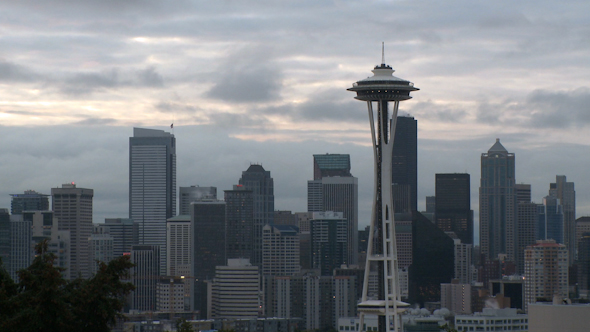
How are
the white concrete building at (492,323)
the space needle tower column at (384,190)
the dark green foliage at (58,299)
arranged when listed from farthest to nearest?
the white concrete building at (492,323)
the space needle tower column at (384,190)
the dark green foliage at (58,299)

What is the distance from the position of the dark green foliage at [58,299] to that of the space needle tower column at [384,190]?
71426 millimetres

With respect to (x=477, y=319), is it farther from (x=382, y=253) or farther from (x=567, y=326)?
(x=567, y=326)

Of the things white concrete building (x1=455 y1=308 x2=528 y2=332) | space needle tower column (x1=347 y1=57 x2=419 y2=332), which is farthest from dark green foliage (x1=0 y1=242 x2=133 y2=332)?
white concrete building (x1=455 y1=308 x2=528 y2=332)

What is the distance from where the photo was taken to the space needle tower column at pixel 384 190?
118875 mm

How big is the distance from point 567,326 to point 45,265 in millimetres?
44352

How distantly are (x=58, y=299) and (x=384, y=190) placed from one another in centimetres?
7812

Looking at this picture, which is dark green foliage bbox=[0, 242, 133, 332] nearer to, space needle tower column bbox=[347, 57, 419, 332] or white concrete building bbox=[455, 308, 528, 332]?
space needle tower column bbox=[347, 57, 419, 332]

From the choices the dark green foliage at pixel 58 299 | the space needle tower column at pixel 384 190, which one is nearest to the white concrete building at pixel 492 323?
the space needle tower column at pixel 384 190

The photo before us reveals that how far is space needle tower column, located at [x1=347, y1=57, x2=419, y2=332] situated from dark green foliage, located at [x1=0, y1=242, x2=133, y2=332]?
71.4m

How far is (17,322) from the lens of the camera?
142 feet

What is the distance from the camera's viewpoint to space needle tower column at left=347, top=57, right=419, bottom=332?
118875 mm

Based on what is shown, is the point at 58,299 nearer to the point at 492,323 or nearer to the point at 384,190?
the point at 384,190

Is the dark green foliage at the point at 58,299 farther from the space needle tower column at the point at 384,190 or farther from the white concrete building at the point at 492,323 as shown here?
the white concrete building at the point at 492,323

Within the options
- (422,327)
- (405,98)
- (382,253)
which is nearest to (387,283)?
(382,253)
